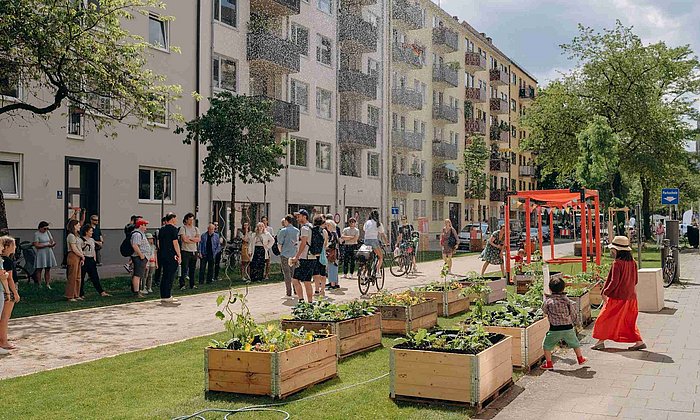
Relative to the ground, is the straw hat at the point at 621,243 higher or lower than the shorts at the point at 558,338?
higher

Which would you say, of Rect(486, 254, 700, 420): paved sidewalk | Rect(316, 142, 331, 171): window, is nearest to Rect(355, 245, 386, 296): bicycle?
Rect(486, 254, 700, 420): paved sidewalk

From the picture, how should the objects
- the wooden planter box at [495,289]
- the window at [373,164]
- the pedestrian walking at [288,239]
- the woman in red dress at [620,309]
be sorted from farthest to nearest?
the window at [373,164] → the pedestrian walking at [288,239] → the wooden planter box at [495,289] → the woman in red dress at [620,309]

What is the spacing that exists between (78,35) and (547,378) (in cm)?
1307

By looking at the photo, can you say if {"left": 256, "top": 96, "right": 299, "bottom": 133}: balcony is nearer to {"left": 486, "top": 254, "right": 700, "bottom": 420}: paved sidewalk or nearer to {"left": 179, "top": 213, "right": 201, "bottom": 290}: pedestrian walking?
{"left": 179, "top": 213, "right": 201, "bottom": 290}: pedestrian walking

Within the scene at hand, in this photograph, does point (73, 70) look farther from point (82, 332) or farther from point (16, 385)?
point (16, 385)

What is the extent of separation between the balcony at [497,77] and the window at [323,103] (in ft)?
127

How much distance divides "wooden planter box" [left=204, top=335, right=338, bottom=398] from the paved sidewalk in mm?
1900

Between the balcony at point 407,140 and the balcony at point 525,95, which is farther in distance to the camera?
the balcony at point 525,95

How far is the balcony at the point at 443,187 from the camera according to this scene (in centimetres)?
5831

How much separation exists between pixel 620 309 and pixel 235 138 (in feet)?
54.2

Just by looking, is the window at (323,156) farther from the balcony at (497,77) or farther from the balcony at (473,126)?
the balcony at (497,77)

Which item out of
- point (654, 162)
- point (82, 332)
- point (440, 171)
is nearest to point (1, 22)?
point (82, 332)

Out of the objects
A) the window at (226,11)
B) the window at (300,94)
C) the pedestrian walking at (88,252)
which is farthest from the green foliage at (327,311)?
the window at (300,94)

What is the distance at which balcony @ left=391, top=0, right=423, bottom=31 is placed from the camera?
52.0m
